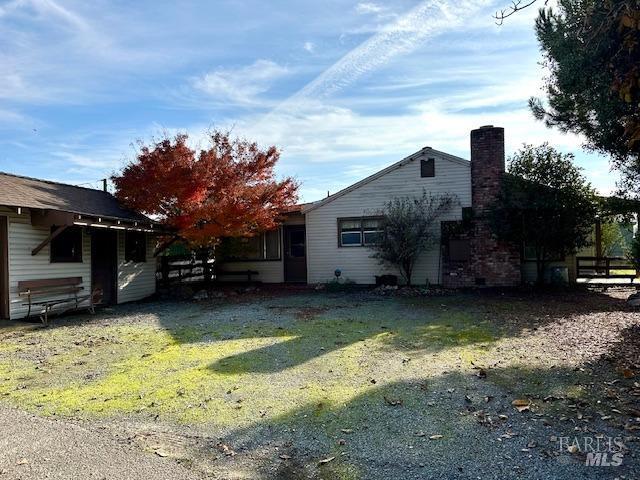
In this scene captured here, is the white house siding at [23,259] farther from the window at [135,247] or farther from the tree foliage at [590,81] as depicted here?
the tree foliage at [590,81]

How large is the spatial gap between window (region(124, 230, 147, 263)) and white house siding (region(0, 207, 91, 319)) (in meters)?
2.58

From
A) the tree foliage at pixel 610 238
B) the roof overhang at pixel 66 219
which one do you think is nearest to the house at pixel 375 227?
the roof overhang at pixel 66 219

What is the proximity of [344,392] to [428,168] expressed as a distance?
12.0m

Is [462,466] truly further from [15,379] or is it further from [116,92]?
[116,92]

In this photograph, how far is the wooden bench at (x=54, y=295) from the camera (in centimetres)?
1064

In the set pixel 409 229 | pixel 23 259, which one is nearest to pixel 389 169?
pixel 409 229

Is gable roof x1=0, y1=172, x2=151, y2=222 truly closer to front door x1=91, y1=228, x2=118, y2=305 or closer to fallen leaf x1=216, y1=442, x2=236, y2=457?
front door x1=91, y1=228, x2=118, y2=305

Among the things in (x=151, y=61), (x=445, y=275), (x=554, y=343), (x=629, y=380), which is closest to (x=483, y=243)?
(x=445, y=275)

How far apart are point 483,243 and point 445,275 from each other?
1670mm

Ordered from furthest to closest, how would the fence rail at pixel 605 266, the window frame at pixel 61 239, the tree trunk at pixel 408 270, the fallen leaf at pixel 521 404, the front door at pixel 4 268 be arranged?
the fence rail at pixel 605 266
the tree trunk at pixel 408 270
the window frame at pixel 61 239
the front door at pixel 4 268
the fallen leaf at pixel 521 404

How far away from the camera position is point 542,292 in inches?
542

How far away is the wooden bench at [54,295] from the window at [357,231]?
8761 millimetres

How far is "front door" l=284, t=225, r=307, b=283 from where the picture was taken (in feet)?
58.4

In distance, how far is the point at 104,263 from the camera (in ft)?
44.2
